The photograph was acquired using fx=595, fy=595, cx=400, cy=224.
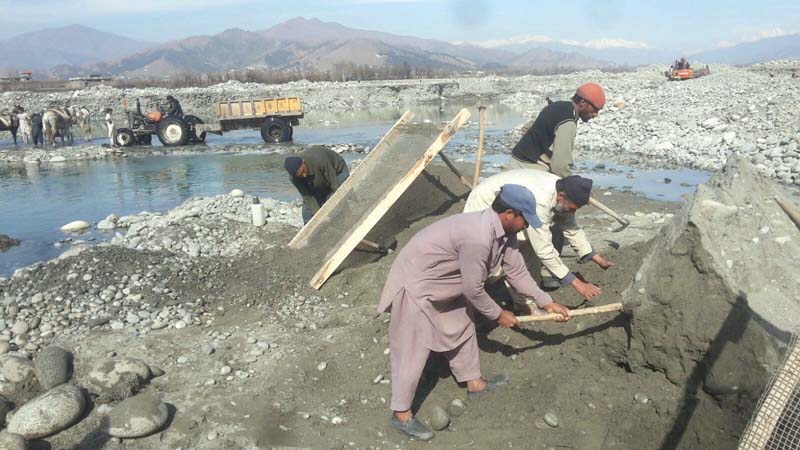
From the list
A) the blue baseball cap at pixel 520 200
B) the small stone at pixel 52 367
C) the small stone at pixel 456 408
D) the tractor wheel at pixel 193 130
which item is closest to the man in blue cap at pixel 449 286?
the blue baseball cap at pixel 520 200

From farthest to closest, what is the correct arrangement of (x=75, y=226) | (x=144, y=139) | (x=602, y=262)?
(x=144, y=139) → (x=75, y=226) → (x=602, y=262)

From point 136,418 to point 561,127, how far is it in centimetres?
336

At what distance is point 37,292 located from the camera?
205 inches

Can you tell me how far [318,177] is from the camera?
5996mm

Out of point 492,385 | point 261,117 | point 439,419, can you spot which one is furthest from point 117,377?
point 261,117

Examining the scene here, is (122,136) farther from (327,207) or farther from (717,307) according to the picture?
(717,307)

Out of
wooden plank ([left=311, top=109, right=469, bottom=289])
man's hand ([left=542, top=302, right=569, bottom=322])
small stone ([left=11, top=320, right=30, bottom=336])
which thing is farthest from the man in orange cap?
small stone ([left=11, top=320, right=30, bottom=336])

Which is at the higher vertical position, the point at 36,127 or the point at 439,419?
the point at 36,127

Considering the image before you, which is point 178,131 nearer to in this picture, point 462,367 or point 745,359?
point 462,367

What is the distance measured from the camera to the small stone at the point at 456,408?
3.48 meters

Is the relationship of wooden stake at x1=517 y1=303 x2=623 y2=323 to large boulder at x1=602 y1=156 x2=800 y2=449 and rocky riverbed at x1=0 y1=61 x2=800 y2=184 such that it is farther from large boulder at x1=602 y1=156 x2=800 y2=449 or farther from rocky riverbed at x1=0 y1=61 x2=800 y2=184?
rocky riverbed at x1=0 y1=61 x2=800 y2=184

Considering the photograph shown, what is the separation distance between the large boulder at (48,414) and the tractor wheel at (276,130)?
15234 millimetres

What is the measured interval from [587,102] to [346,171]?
283 centimetres

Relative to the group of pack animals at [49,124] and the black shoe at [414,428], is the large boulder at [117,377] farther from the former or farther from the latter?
the group of pack animals at [49,124]
